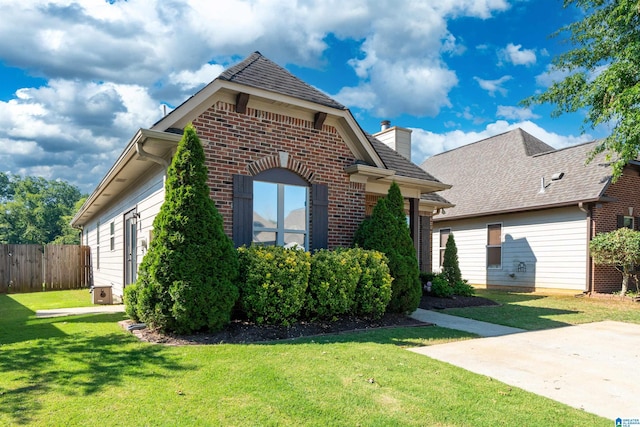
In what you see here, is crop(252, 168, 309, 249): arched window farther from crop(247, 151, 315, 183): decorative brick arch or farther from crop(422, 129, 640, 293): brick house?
crop(422, 129, 640, 293): brick house

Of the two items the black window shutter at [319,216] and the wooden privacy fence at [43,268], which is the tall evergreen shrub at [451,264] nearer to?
the black window shutter at [319,216]

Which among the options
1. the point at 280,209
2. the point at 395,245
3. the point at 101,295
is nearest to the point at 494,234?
the point at 395,245

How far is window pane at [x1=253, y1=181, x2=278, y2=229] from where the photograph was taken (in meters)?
7.74

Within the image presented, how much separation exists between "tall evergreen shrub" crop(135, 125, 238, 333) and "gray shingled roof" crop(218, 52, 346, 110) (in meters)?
1.98

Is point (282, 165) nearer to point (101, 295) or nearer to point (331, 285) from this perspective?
point (331, 285)

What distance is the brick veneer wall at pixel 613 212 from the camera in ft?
42.5

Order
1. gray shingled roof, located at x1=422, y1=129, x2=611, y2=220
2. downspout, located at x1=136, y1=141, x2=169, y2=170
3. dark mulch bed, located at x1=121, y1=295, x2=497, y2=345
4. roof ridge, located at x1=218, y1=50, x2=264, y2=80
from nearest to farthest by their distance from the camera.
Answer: dark mulch bed, located at x1=121, y1=295, x2=497, y2=345, downspout, located at x1=136, y1=141, x2=169, y2=170, roof ridge, located at x1=218, y1=50, x2=264, y2=80, gray shingled roof, located at x1=422, y1=129, x2=611, y2=220

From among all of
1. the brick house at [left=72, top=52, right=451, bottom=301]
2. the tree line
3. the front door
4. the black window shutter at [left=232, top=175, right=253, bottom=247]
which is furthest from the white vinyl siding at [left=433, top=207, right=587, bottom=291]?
the tree line

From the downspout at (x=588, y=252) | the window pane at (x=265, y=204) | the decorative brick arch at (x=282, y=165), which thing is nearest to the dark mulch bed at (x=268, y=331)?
the window pane at (x=265, y=204)

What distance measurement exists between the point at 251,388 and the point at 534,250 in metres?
13.8

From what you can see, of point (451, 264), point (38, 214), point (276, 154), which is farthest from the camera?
point (38, 214)

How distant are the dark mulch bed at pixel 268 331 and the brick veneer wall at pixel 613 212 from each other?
8.72 m

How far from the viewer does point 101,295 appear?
10547 millimetres

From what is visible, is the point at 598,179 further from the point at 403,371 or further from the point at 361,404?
the point at 361,404
